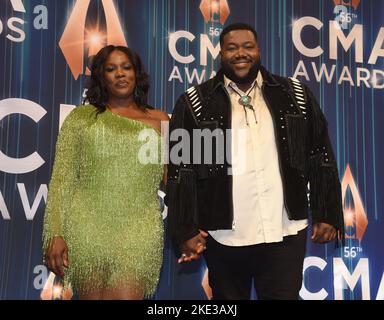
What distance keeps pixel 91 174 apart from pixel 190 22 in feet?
4.48

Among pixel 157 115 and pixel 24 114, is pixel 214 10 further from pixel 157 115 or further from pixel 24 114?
pixel 24 114

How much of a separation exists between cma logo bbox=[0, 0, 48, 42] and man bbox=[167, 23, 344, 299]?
3.88 feet

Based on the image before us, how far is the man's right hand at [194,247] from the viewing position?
7.00ft

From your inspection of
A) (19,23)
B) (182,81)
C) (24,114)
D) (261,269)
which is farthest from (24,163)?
(261,269)

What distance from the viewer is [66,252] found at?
2.23 m

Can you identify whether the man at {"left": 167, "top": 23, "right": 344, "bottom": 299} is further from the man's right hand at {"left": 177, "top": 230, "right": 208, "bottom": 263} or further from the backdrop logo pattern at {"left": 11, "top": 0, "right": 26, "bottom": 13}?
the backdrop logo pattern at {"left": 11, "top": 0, "right": 26, "bottom": 13}

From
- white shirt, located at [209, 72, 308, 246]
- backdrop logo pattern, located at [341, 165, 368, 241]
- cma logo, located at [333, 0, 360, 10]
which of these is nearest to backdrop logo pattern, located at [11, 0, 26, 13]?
white shirt, located at [209, 72, 308, 246]

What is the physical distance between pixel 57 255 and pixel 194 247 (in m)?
0.56

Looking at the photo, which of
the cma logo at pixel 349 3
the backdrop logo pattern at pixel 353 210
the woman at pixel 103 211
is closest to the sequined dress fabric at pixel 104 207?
the woman at pixel 103 211

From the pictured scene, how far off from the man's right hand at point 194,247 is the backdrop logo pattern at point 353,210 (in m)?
1.46

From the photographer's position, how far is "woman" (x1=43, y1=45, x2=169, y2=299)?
2230 millimetres

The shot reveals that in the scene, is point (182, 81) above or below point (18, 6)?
below

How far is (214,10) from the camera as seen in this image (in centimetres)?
329
